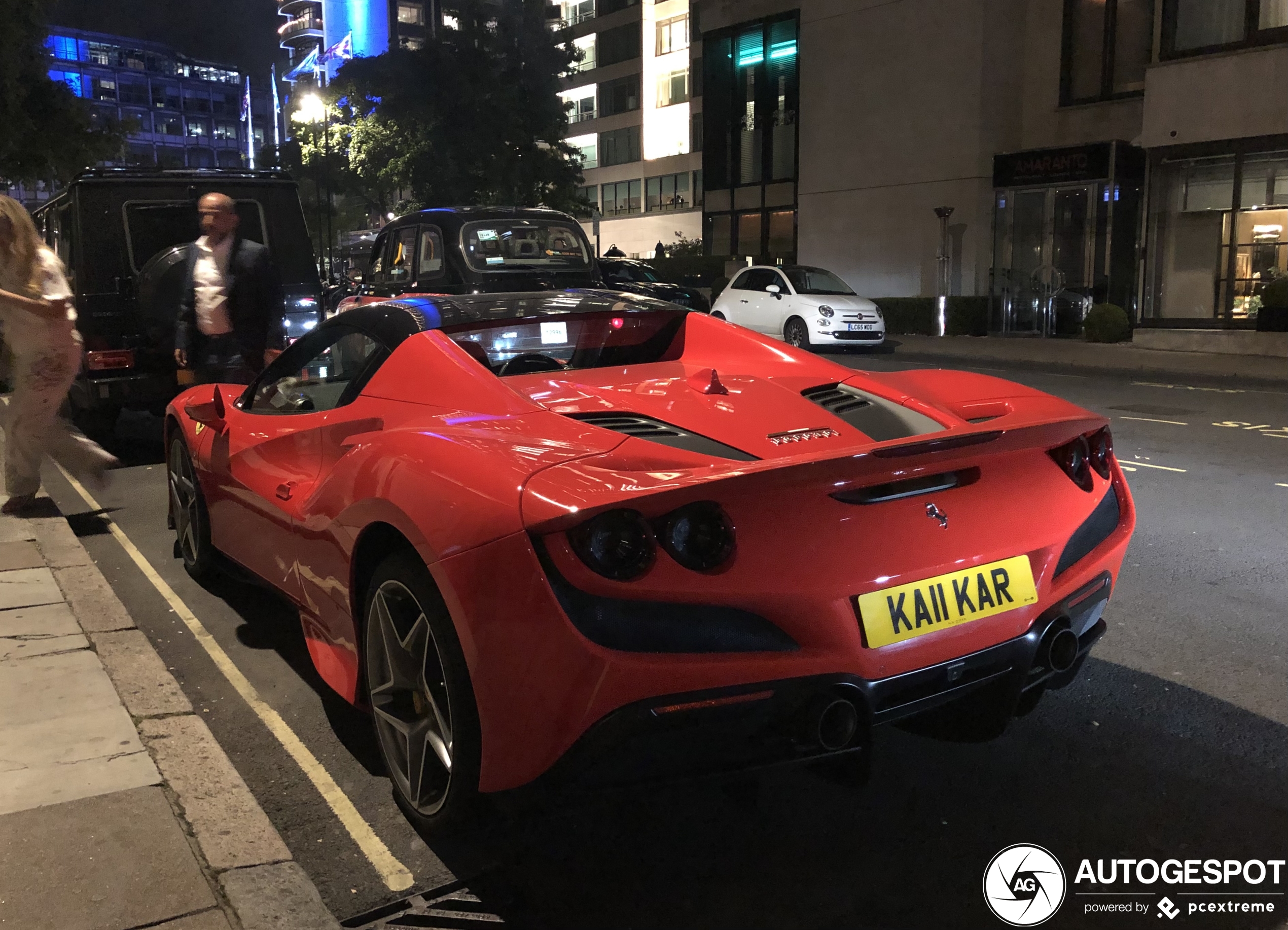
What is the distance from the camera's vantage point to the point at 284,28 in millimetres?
126500

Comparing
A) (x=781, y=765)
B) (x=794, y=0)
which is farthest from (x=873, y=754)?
(x=794, y=0)

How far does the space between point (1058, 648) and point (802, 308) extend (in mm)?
17484

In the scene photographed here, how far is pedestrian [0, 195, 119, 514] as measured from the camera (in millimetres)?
6191

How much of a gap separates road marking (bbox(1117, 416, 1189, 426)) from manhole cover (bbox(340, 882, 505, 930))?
9.61m

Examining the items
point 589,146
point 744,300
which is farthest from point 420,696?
point 589,146

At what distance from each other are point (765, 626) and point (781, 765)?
32 cm

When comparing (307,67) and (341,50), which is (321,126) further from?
(307,67)

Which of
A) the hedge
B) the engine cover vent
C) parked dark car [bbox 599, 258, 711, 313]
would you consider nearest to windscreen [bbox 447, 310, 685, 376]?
the engine cover vent

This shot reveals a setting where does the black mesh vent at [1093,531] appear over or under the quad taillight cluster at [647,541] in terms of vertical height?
under

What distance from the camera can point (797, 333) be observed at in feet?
66.4

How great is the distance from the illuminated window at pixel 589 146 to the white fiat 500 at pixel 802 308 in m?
46.5

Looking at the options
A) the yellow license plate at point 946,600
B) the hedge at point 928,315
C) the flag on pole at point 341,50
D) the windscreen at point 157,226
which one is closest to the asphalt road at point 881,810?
the yellow license plate at point 946,600

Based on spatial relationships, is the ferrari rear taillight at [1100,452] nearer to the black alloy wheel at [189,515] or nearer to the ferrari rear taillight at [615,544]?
the ferrari rear taillight at [615,544]

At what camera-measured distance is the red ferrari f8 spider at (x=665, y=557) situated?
2379 millimetres
